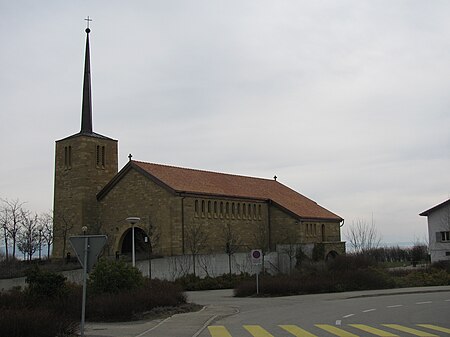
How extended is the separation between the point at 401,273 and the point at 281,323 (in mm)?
26780

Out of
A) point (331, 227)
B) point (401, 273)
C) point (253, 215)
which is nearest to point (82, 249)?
point (401, 273)

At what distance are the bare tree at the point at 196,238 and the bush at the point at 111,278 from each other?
24.8 m

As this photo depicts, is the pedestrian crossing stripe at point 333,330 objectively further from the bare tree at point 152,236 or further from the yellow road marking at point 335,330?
the bare tree at point 152,236

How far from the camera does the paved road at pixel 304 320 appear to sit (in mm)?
17141

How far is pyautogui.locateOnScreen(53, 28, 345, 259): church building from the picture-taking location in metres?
52.0

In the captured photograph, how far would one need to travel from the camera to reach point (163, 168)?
56.6 meters

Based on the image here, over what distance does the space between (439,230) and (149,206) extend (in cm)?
3260

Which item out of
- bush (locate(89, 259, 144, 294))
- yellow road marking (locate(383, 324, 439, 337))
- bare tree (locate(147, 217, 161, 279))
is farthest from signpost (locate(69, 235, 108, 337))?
bare tree (locate(147, 217, 161, 279))

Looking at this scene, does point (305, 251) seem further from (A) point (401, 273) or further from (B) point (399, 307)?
(B) point (399, 307)

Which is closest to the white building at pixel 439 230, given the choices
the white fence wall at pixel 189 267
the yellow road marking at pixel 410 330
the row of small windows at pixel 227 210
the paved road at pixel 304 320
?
the row of small windows at pixel 227 210

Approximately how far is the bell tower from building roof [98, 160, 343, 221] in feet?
5.04

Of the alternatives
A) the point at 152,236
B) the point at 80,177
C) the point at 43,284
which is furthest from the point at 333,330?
the point at 80,177

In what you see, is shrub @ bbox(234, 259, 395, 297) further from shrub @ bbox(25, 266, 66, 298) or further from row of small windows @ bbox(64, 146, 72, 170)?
row of small windows @ bbox(64, 146, 72, 170)

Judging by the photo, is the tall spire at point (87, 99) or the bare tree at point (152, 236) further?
the tall spire at point (87, 99)
